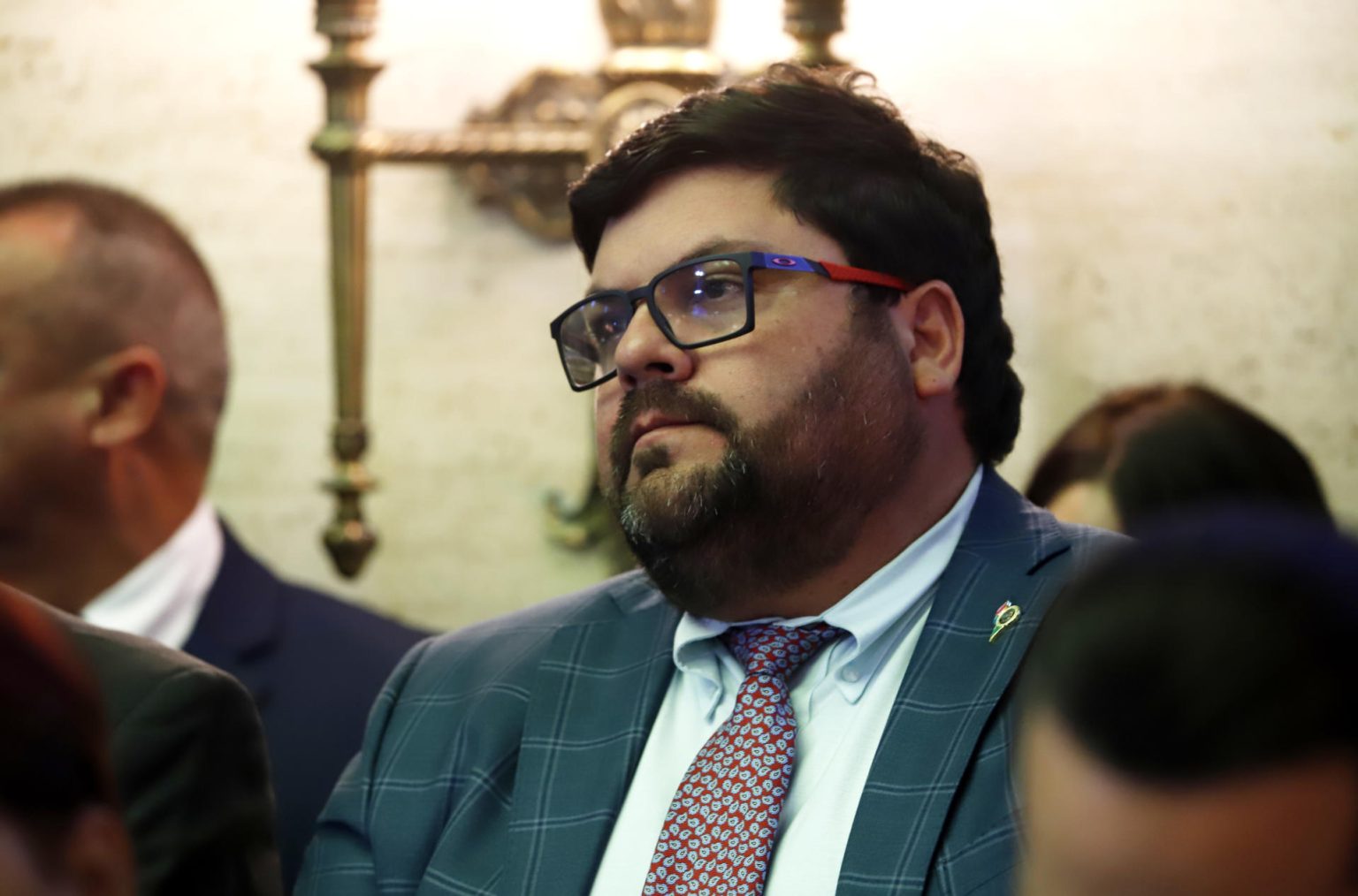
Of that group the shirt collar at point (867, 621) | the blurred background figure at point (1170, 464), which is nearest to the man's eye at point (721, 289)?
the shirt collar at point (867, 621)

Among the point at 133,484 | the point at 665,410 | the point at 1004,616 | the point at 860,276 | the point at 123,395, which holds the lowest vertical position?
the point at 133,484

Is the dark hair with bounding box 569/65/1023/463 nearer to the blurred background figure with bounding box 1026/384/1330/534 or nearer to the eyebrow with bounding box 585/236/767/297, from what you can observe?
the eyebrow with bounding box 585/236/767/297

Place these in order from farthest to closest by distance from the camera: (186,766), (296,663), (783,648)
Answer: (296,663) < (783,648) < (186,766)

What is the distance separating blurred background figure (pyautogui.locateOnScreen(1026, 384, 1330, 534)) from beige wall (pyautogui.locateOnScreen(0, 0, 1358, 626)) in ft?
0.74

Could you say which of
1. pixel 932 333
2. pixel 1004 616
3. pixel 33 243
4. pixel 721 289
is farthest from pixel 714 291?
pixel 33 243

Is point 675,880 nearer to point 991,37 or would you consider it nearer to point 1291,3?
point 991,37

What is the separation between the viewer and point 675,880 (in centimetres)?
135

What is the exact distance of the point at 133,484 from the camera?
2.20 meters

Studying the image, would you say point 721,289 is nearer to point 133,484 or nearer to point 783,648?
point 783,648

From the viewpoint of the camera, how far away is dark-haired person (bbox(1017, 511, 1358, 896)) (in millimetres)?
618

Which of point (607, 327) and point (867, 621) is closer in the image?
point (867, 621)

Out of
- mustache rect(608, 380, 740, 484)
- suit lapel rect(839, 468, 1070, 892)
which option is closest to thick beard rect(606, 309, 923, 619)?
mustache rect(608, 380, 740, 484)

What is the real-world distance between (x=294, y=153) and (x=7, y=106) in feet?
1.37

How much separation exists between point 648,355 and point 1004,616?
0.36 m
